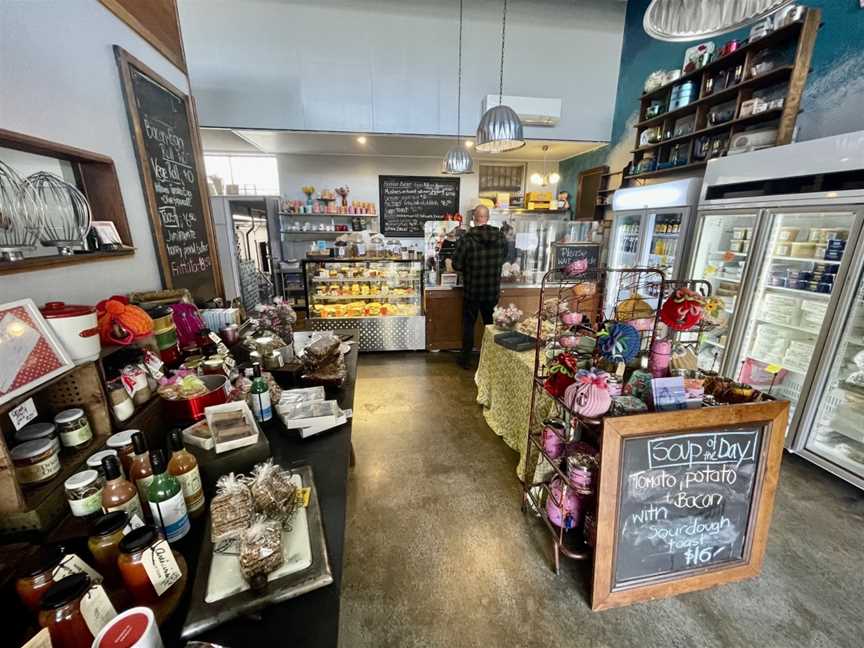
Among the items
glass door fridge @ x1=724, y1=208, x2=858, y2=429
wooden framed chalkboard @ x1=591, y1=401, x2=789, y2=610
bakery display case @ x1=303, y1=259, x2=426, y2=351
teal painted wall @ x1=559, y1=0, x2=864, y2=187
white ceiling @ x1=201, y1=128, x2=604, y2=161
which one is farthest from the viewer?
white ceiling @ x1=201, y1=128, x2=604, y2=161

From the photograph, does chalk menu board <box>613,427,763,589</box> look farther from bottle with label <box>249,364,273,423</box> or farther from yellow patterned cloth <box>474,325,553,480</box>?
bottle with label <box>249,364,273,423</box>

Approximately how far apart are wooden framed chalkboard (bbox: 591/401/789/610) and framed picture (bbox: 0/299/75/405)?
5.64 feet

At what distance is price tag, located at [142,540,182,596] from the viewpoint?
0.74 meters

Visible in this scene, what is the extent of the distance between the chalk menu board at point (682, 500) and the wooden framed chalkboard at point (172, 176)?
2522mm

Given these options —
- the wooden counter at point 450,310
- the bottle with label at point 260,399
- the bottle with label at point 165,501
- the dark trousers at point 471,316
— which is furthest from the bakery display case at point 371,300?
the bottle with label at point 165,501

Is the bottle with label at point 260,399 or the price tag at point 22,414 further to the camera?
the bottle with label at point 260,399

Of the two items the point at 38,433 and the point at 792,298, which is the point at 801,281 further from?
the point at 38,433

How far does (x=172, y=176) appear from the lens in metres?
2.04

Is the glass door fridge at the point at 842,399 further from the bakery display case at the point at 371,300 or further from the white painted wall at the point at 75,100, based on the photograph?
the white painted wall at the point at 75,100

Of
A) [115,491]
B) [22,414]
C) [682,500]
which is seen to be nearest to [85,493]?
[115,491]

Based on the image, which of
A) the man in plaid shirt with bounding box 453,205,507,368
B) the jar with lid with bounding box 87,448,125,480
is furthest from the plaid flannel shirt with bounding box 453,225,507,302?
the jar with lid with bounding box 87,448,125,480

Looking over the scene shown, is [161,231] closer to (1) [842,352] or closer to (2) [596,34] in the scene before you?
(1) [842,352]

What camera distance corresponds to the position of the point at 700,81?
12.1 feet

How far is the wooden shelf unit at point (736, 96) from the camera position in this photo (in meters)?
2.84
